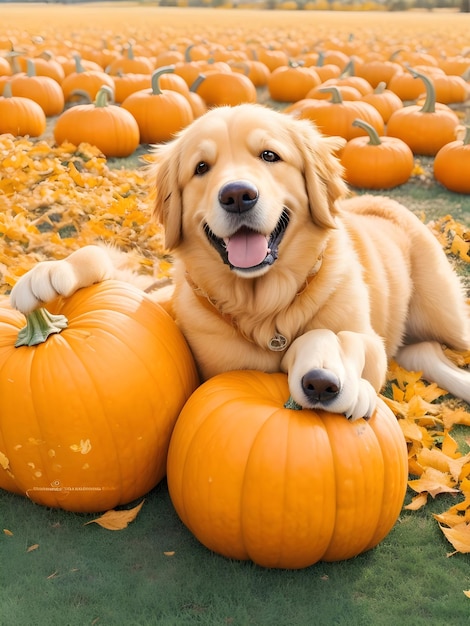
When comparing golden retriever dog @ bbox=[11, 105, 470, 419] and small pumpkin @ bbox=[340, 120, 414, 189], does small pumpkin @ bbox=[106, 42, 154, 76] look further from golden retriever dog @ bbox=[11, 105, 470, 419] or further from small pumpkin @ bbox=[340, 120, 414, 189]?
golden retriever dog @ bbox=[11, 105, 470, 419]

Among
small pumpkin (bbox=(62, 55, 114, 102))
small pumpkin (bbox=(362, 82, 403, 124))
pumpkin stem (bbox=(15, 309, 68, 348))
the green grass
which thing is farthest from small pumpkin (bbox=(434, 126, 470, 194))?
small pumpkin (bbox=(62, 55, 114, 102))

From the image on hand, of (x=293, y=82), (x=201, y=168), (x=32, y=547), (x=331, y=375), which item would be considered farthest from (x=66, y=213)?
(x=293, y=82)

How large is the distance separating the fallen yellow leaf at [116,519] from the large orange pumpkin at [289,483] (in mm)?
284

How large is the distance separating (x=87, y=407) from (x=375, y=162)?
4.56 meters

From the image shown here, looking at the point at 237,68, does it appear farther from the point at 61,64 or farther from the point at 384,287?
the point at 384,287

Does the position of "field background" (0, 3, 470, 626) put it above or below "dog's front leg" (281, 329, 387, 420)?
below

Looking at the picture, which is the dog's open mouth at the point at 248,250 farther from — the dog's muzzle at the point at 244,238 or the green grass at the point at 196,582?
the green grass at the point at 196,582

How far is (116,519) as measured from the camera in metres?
2.55

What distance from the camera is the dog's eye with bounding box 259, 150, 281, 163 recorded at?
2680mm

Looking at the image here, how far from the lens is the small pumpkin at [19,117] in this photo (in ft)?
24.4

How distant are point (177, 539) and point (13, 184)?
3.93 meters

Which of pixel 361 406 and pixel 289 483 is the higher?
pixel 361 406

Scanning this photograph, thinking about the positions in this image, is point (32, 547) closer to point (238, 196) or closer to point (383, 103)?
point (238, 196)

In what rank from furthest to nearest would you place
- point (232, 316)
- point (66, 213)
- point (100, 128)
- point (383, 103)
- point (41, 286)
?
point (383, 103)
point (100, 128)
point (66, 213)
point (232, 316)
point (41, 286)
